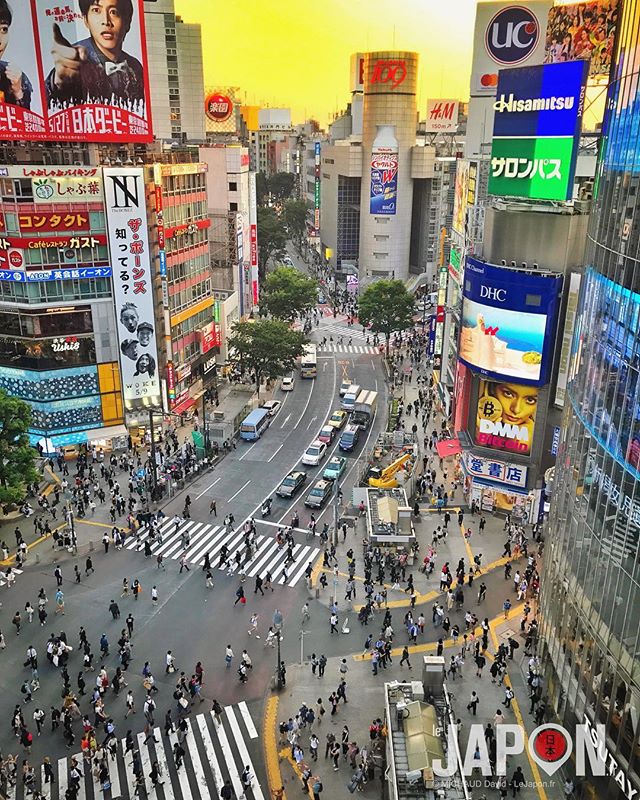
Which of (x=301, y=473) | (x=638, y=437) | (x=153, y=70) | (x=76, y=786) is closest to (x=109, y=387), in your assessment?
(x=301, y=473)

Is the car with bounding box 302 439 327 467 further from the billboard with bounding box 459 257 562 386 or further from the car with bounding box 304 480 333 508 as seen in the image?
the billboard with bounding box 459 257 562 386

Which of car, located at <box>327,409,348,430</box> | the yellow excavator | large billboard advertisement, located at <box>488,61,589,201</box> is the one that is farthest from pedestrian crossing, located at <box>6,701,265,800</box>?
large billboard advertisement, located at <box>488,61,589,201</box>

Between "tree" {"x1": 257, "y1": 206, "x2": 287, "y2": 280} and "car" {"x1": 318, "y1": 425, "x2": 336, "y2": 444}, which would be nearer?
"car" {"x1": 318, "y1": 425, "x2": 336, "y2": 444}

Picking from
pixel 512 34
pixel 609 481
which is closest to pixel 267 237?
pixel 512 34

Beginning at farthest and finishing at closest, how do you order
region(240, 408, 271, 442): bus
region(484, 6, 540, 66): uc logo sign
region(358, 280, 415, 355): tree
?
region(358, 280, 415, 355): tree
region(240, 408, 271, 442): bus
region(484, 6, 540, 66): uc logo sign

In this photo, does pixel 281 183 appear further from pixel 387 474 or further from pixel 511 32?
pixel 387 474

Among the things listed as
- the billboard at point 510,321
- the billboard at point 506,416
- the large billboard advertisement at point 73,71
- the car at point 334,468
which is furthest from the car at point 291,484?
the large billboard advertisement at point 73,71

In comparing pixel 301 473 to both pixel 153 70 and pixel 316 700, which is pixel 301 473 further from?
pixel 153 70
